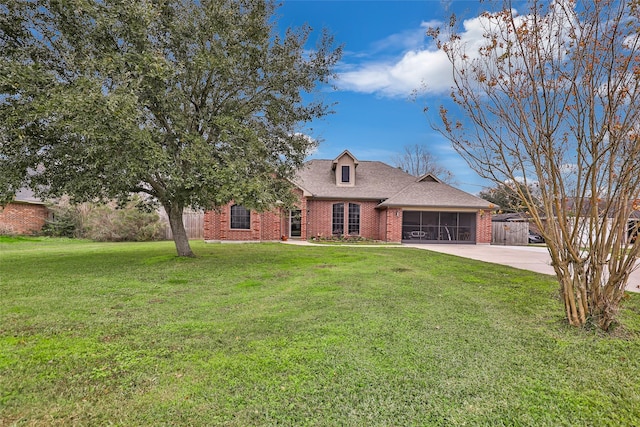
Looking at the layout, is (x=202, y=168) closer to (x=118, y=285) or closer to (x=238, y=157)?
(x=238, y=157)

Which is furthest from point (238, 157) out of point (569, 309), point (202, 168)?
point (569, 309)

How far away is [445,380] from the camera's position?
115 inches

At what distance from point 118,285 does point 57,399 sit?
4.61 metres

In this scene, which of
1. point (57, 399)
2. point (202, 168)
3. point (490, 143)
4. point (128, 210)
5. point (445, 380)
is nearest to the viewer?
point (57, 399)

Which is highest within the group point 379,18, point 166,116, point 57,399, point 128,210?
point 379,18

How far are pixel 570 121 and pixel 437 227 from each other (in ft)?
59.3

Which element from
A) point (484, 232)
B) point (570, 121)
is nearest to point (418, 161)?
point (484, 232)

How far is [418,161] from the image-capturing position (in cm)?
3478

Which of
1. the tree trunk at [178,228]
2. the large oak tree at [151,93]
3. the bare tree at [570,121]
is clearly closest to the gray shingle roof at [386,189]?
the tree trunk at [178,228]

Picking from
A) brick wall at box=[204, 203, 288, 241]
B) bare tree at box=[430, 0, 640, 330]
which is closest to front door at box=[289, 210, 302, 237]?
brick wall at box=[204, 203, 288, 241]

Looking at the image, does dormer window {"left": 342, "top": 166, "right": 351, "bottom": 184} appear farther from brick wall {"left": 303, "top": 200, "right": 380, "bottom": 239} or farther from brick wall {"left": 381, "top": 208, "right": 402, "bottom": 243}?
brick wall {"left": 381, "top": 208, "right": 402, "bottom": 243}

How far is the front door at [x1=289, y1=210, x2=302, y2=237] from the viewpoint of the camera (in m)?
19.9

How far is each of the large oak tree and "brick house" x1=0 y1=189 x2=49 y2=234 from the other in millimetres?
14538

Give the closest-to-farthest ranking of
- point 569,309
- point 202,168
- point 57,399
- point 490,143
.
Answer: 1. point 57,399
2. point 569,309
3. point 490,143
4. point 202,168
